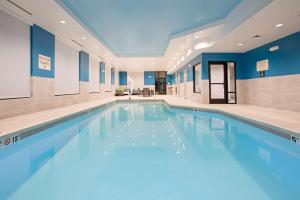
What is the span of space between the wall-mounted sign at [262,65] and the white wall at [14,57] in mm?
8133

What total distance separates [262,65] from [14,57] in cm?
835

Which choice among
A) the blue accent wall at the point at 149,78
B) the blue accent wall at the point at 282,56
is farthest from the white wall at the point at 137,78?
the blue accent wall at the point at 282,56

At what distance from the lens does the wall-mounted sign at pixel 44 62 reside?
6.15 metres

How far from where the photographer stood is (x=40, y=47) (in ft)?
20.1

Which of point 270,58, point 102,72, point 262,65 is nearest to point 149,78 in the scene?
point 102,72

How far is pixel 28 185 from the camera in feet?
6.33

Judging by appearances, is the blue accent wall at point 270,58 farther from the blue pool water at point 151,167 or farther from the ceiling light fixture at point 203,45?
the blue pool water at point 151,167

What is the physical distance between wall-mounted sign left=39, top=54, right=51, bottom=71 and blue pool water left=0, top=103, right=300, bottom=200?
3206mm

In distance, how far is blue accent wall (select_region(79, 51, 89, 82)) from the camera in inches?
382

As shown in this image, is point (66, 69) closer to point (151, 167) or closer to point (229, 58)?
point (151, 167)

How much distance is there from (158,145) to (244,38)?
5.09 meters

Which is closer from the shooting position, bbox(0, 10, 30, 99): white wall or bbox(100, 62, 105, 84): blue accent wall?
bbox(0, 10, 30, 99): white wall

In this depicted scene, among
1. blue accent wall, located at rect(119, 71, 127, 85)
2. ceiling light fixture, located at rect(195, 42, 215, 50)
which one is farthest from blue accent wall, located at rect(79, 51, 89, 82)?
blue accent wall, located at rect(119, 71, 127, 85)

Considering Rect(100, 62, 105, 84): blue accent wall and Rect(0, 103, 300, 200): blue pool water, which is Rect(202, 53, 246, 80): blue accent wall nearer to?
Rect(0, 103, 300, 200): blue pool water
